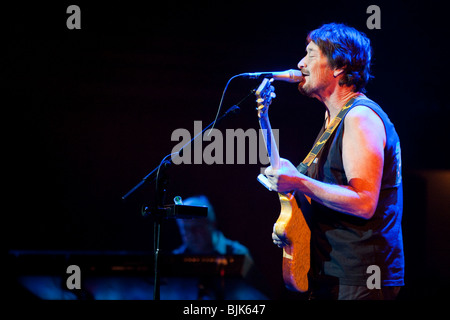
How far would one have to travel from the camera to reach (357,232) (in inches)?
78.7

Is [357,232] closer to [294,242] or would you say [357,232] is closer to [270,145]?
[294,242]

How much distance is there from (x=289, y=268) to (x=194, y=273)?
2124mm

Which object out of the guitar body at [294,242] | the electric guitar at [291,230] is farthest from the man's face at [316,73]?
the guitar body at [294,242]

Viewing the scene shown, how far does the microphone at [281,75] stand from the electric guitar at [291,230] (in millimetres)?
94

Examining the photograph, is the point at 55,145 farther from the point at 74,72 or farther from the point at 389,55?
the point at 389,55

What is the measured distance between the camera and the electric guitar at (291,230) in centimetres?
212

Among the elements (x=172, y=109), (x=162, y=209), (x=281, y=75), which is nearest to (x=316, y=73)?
(x=281, y=75)

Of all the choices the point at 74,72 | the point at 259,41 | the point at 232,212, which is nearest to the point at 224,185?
the point at 232,212

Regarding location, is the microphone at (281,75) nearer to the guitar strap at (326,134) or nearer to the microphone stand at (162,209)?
the microphone stand at (162,209)

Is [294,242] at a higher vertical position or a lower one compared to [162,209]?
lower

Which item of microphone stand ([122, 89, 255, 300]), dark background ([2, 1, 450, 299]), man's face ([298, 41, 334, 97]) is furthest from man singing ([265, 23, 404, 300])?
dark background ([2, 1, 450, 299])

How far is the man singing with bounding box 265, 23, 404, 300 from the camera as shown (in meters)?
1.93

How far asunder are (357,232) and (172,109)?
4.55m

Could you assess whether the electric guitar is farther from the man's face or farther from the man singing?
the man's face
